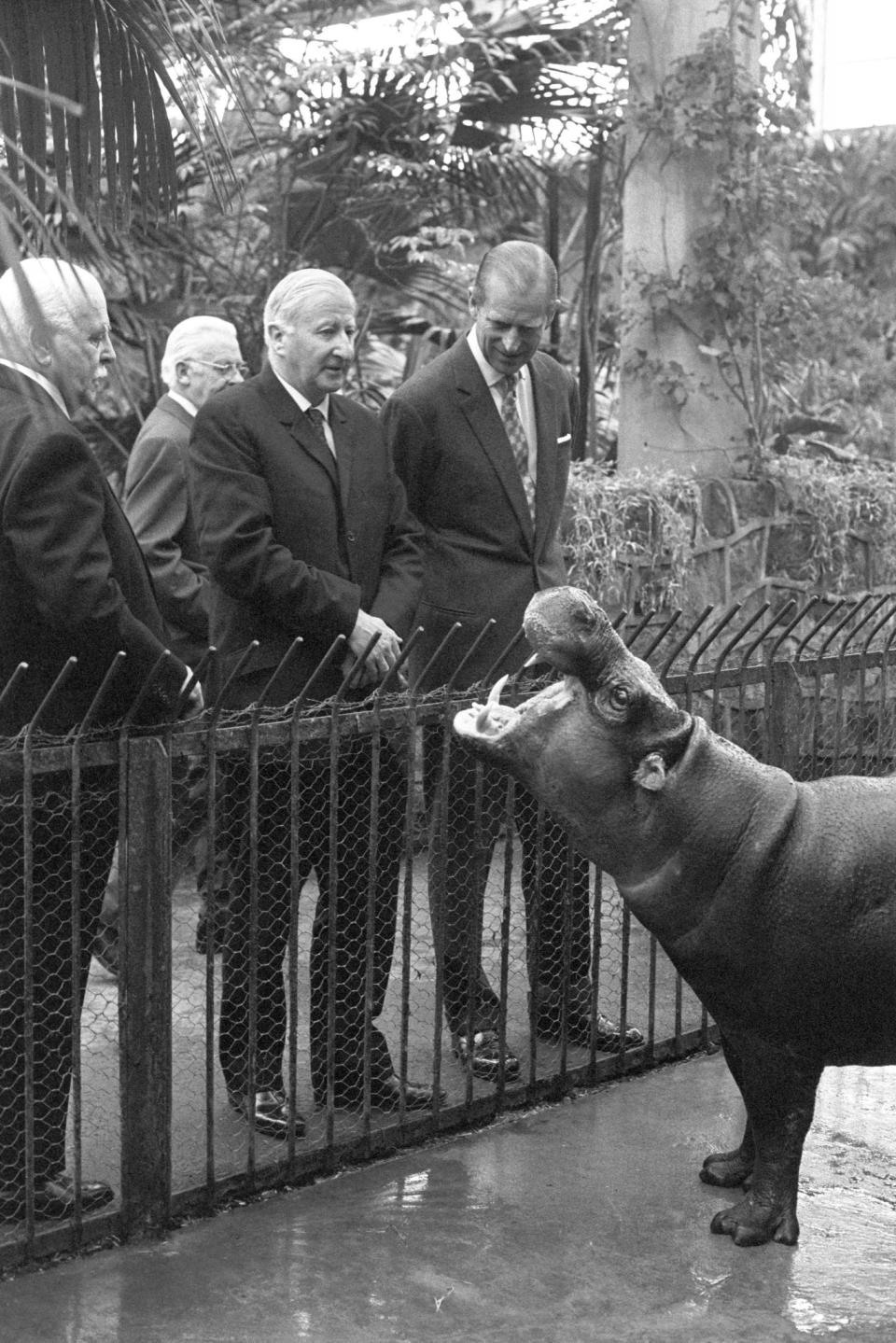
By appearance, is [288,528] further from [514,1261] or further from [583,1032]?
[514,1261]

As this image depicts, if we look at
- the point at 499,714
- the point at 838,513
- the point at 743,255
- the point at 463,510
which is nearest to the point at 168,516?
the point at 463,510

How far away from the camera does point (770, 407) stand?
28.1 feet

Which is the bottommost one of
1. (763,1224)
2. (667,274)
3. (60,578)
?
(763,1224)

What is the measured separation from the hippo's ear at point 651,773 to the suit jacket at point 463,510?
1565 mm

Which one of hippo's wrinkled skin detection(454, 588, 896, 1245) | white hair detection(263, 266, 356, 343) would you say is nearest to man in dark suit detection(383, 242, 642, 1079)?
white hair detection(263, 266, 356, 343)

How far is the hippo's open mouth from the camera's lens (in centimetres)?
344

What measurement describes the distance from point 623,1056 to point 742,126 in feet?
17.2

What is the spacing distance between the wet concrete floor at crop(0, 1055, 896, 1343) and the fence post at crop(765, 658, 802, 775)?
3.77ft

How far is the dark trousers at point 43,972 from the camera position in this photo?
3564 millimetres

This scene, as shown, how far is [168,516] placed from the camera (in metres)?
5.73

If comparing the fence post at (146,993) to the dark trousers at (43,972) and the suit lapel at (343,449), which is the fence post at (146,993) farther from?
the suit lapel at (343,449)

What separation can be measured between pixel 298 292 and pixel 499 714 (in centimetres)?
153

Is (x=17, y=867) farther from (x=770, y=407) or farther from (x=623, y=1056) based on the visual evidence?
(x=770, y=407)

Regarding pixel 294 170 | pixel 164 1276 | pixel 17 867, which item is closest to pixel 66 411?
pixel 17 867
